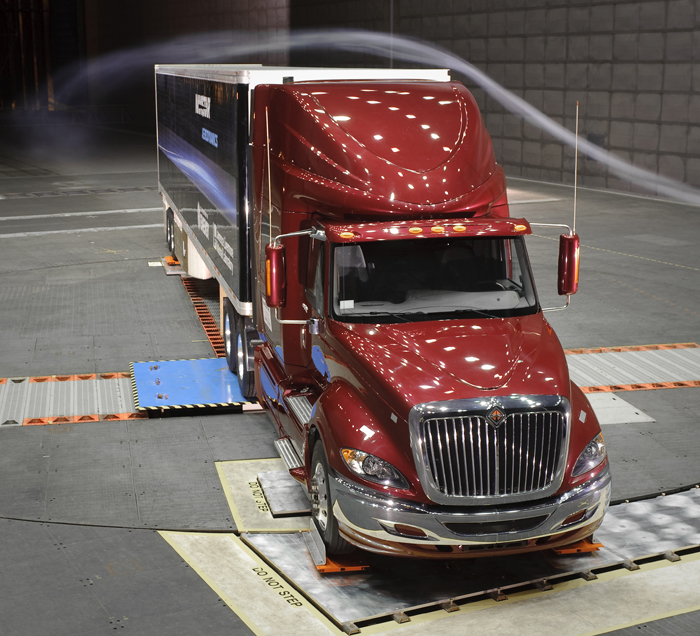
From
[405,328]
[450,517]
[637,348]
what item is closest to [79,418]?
[405,328]

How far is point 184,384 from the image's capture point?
1053 cm

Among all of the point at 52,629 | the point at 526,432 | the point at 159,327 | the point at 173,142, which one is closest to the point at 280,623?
the point at 52,629

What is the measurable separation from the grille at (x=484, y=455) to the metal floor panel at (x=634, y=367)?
4.80m

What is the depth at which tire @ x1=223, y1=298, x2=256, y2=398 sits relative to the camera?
32.4ft

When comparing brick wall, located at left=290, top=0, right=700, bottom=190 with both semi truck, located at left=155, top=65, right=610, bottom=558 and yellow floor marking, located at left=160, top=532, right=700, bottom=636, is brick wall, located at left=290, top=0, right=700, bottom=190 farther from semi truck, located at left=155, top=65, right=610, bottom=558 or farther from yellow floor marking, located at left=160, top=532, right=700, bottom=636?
yellow floor marking, located at left=160, top=532, right=700, bottom=636

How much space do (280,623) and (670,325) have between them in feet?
29.5

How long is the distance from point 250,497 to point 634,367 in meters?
5.57

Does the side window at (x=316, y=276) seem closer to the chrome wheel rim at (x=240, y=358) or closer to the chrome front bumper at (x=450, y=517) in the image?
the chrome front bumper at (x=450, y=517)

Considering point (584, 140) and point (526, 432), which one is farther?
point (584, 140)

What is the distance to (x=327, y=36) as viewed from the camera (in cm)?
3953

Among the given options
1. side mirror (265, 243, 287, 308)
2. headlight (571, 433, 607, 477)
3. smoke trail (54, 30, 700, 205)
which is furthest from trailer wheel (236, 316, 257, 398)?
smoke trail (54, 30, 700, 205)

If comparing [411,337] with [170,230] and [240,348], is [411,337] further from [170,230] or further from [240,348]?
[170,230]

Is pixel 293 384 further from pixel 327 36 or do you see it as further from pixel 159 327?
pixel 327 36

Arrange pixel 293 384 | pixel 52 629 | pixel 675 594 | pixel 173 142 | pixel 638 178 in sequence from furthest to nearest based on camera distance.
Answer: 1. pixel 638 178
2. pixel 173 142
3. pixel 293 384
4. pixel 675 594
5. pixel 52 629
